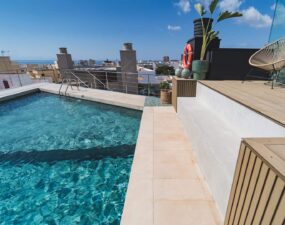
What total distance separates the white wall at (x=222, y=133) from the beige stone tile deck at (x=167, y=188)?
0.53ft

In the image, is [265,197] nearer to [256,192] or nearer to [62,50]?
[256,192]

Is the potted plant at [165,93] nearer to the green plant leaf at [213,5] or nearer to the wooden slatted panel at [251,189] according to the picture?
the green plant leaf at [213,5]

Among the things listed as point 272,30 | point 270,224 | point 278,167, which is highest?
point 272,30

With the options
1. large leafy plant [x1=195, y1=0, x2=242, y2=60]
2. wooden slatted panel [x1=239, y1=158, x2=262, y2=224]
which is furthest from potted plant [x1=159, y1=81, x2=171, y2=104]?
wooden slatted panel [x1=239, y1=158, x2=262, y2=224]

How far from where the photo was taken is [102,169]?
2.63 meters

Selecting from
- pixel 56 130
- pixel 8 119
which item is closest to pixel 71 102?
pixel 8 119

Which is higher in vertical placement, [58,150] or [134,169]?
[134,169]

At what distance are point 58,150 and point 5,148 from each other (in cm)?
120

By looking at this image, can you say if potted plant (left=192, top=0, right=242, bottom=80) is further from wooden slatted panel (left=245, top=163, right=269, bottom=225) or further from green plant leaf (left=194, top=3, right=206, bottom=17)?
wooden slatted panel (left=245, top=163, right=269, bottom=225)

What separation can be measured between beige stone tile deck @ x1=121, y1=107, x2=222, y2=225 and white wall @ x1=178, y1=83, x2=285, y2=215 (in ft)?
0.53

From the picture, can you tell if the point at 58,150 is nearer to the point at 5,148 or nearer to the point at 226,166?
the point at 5,148

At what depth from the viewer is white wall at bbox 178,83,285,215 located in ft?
4.95

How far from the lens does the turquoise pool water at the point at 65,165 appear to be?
1959 millimetres

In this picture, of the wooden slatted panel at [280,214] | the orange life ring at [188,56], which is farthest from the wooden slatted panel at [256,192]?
the orange life ring at [188,56]
